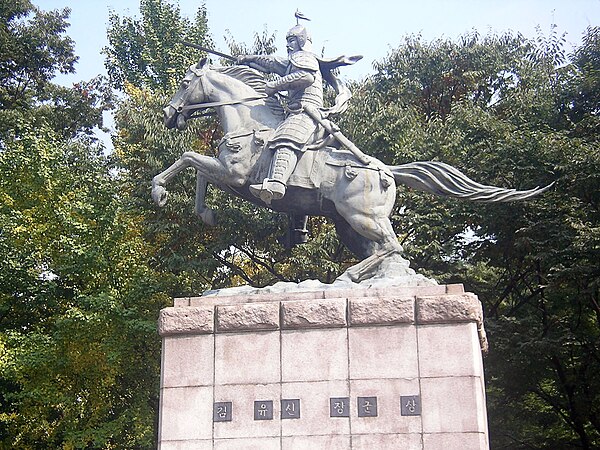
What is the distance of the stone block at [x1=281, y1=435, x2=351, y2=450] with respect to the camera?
336 inches

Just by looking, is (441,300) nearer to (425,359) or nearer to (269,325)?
(425,359)

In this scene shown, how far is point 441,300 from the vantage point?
8.83 meters

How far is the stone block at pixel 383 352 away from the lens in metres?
8.75

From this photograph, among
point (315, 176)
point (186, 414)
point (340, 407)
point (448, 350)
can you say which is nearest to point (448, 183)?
point (315, 176)

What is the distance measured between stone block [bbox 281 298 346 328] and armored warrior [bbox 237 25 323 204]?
1.71 meters

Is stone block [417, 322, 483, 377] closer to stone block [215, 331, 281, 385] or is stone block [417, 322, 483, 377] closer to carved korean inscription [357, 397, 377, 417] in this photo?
carved korean inscription [357, 397, 377, 417]

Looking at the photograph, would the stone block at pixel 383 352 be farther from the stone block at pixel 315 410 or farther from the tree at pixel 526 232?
the tree at pixel 526 232

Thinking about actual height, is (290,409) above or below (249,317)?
below

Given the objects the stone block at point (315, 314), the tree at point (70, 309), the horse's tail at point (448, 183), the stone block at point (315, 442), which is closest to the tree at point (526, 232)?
the horse's tail at point (448, 183)

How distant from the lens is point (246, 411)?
8844 millimetres

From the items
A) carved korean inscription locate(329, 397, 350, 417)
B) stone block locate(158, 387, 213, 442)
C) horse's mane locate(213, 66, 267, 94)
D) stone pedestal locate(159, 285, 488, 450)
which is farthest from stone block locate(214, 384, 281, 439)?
horse's mane locate(213, 66, 267, 94)

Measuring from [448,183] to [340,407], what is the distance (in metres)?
3.58

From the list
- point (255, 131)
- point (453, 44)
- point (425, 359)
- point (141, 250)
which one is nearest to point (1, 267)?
point (141, 250)

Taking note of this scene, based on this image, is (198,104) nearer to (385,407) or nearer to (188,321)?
(188,321)
